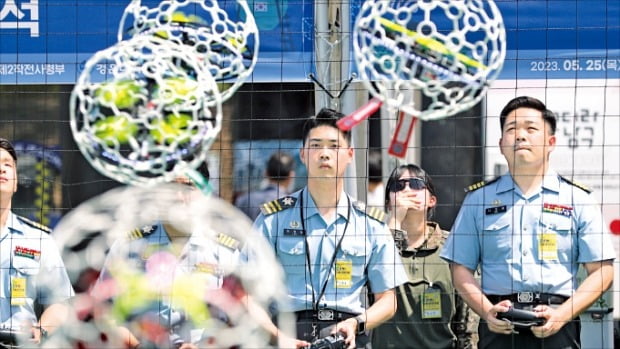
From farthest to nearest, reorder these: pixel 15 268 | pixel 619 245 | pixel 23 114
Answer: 1. pixel 619 245
2. pixel 23 114
3. pixel 15 268

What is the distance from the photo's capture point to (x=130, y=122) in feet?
19.0

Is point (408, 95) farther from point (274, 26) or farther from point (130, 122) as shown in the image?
point (130, 122)

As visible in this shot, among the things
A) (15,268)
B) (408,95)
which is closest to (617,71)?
(408,95)

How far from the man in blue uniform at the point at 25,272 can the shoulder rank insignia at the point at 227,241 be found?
0.71 meters

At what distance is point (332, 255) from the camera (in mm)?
6262

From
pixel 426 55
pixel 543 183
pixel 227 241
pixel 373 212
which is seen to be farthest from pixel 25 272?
pixel 543 183

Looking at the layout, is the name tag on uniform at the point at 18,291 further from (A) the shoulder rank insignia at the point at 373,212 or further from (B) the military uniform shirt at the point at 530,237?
(B) the military uniform shirt at the point at 530,237

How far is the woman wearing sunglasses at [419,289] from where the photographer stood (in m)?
6.42

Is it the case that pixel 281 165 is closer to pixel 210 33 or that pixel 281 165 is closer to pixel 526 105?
pixel 210 33

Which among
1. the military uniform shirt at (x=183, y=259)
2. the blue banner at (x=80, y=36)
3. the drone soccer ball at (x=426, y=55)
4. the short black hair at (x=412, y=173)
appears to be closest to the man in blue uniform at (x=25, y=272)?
the military uniform shirt at (x=183, y=259)

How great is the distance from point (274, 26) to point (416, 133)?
2198 mm

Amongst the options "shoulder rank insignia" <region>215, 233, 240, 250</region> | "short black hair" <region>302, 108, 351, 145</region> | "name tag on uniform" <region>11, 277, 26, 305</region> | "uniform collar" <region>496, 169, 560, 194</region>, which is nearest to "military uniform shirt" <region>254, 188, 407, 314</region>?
"shoulder rank insignia" <region>215, 233, 240, 250</region>

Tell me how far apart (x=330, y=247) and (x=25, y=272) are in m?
1.39

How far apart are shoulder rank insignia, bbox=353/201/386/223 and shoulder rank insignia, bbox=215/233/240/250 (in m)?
0.56
